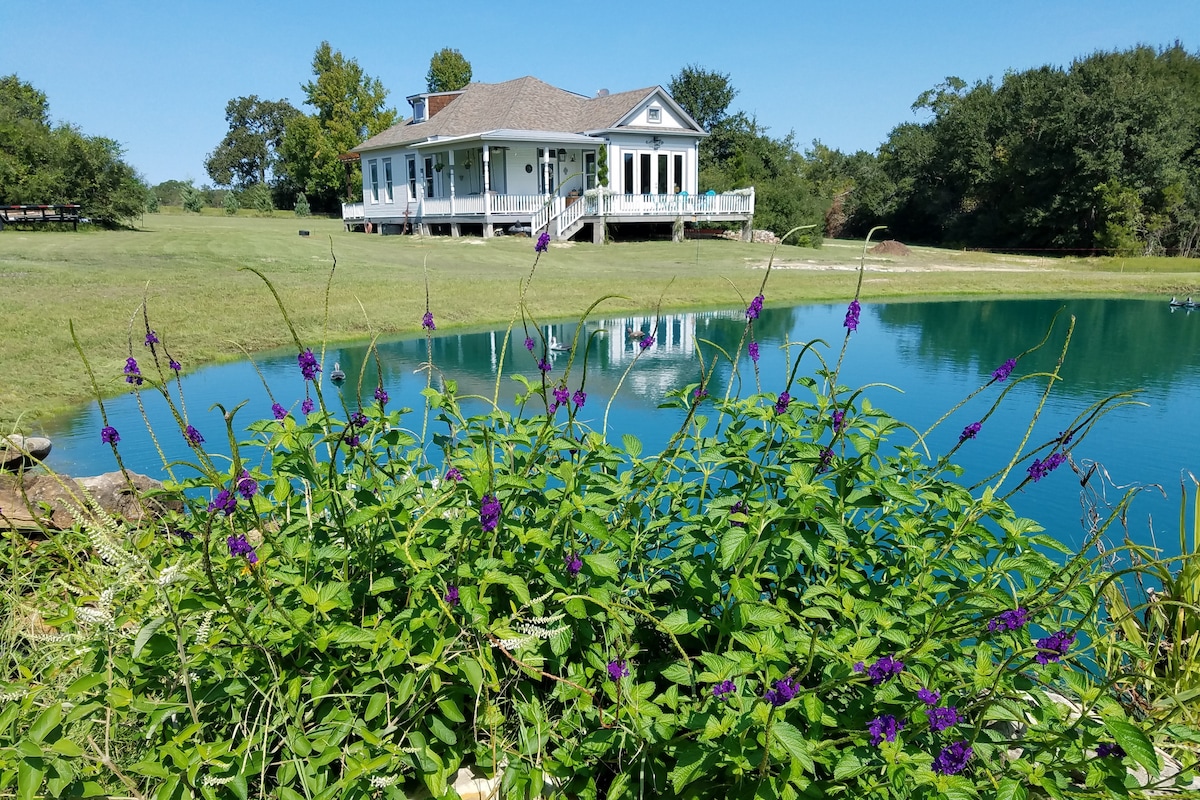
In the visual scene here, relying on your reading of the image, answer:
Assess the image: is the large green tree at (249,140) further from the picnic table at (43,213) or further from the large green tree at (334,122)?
the picnic table at (43,213)

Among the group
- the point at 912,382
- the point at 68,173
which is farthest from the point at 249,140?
the point at 912,382

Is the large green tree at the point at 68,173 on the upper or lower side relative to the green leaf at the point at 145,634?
upper

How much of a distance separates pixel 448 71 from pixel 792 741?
6361 cm

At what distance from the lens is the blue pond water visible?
6191 mm

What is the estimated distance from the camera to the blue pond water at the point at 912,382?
20.3 feet

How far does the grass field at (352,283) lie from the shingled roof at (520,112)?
5050 millimetres

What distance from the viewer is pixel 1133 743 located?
151cm

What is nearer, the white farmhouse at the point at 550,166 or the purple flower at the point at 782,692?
the purple flower at the point at 782,692

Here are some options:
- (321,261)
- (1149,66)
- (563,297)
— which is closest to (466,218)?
(321,261)

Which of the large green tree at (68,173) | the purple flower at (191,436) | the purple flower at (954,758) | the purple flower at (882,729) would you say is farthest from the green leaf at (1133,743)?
the large green tree at (68,173)

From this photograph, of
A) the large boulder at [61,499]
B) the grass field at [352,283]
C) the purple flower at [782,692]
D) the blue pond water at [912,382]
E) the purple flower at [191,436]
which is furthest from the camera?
the grass field at [352,283]

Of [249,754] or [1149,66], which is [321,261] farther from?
[1149,66]

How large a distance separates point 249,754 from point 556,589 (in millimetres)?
776

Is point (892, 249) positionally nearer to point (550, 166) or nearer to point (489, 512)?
point (550, 166)
